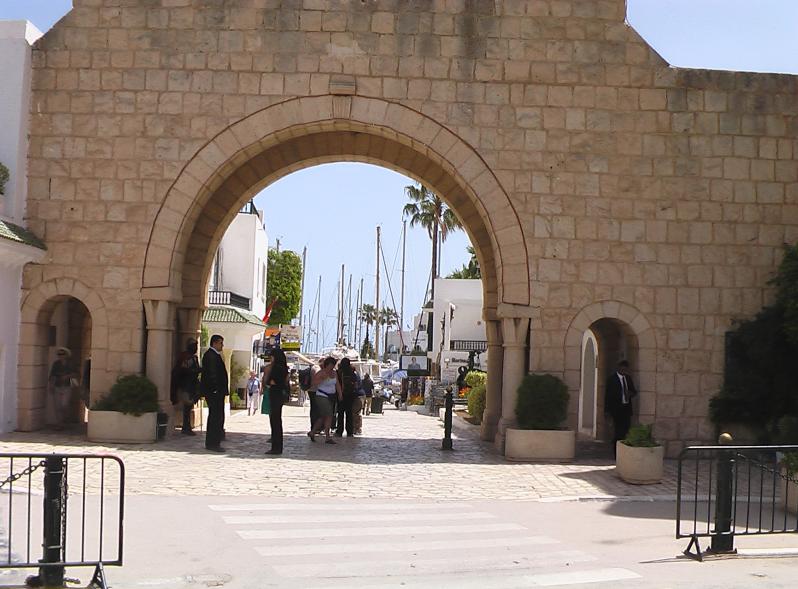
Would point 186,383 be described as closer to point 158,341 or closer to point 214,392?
point 158,341

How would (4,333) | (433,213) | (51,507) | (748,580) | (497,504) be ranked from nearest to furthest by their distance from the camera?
(51,507) < (748,580) < (497,504) < (4,333) < (433,213)

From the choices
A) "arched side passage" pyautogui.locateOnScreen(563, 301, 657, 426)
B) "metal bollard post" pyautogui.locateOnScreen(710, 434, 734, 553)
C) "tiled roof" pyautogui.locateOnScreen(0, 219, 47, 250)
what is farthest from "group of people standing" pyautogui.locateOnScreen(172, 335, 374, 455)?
"metal bollard post" pyautogui.locateOnScreen(710, 434, 734, 553)

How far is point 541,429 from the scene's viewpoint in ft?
49.0

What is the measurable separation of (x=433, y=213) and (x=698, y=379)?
38.4 m

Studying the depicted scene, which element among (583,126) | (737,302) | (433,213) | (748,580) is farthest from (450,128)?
(433,213)

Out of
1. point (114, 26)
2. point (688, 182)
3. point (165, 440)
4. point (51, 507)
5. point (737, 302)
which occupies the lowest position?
point (165, 440)

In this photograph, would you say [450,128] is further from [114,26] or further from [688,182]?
[114,26]

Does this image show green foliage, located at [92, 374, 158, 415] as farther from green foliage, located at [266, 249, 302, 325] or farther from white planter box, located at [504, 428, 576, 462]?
green foliage, located at [266, 249, 302, 325]

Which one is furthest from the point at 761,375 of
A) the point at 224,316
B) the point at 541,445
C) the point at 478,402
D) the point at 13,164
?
the point at 224,316

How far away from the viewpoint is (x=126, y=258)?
51.4 ft

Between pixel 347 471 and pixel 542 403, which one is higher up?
pixel 542 403

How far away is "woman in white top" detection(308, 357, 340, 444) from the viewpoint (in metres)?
16.3

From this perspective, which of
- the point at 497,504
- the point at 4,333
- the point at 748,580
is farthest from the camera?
the point at 4,333

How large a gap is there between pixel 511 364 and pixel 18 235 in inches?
325
